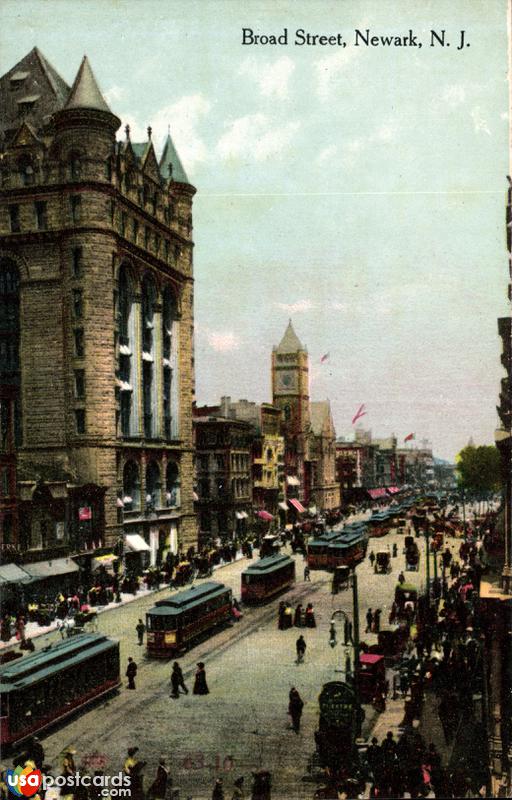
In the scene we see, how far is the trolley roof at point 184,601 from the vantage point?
38.2m

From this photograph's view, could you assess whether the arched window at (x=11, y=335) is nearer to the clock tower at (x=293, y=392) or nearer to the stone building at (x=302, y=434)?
the stone building at (x=302, y=434)

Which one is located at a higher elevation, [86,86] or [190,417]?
[86,86]

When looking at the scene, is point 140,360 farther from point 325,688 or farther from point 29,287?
point 325,688

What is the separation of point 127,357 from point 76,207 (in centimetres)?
1259

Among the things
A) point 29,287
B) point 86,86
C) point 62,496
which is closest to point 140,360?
point 29,287

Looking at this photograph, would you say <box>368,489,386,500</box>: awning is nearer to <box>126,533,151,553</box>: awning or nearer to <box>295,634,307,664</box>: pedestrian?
<box>126,533,151,553</box>: awning

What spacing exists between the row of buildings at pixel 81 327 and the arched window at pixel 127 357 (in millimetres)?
112

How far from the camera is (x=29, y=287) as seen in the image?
60219 millimetres

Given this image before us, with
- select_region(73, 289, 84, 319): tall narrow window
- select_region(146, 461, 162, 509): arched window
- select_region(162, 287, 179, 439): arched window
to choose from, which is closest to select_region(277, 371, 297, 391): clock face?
select_region(162, 287, 179, 439): arched window

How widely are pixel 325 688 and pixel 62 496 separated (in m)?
33.4

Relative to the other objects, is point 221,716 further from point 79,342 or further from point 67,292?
point 67,292

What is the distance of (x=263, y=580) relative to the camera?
5075cm

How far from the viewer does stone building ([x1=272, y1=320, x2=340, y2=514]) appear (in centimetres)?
11125

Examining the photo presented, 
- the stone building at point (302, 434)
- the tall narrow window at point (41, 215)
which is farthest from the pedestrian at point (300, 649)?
the stone building at point (302, 434)
